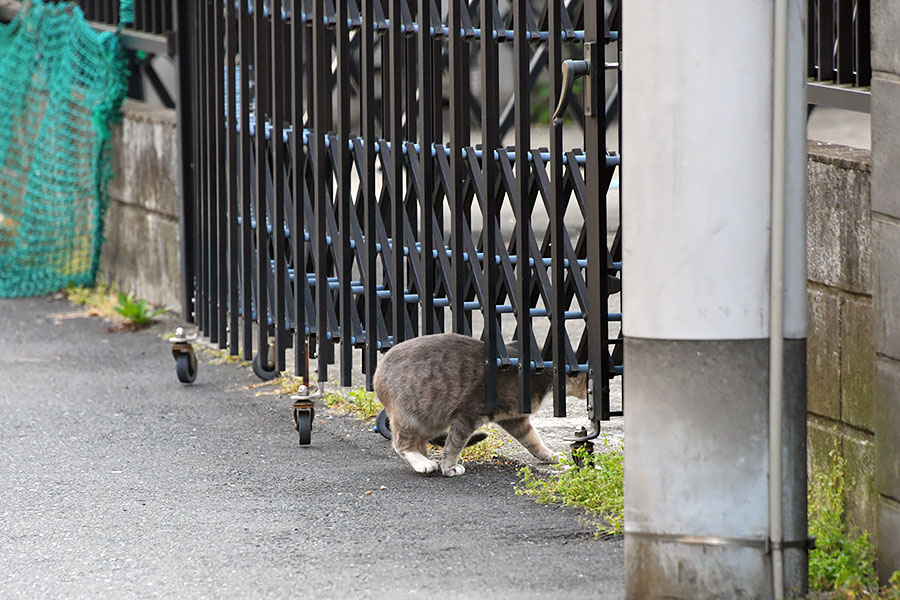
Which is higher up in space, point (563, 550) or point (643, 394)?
point (643, 394)

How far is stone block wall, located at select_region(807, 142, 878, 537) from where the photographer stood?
15.2 ft

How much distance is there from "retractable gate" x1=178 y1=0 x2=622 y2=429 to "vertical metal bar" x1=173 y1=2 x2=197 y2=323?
52 centimetres

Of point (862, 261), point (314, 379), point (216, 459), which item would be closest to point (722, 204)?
point (862, 261)

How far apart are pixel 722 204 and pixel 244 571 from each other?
209 centimetres

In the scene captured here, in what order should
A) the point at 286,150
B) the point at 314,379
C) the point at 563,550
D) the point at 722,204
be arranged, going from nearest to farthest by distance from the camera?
the point at 722,204, the point at 563,550, the point at 286,150, the point at 314,379

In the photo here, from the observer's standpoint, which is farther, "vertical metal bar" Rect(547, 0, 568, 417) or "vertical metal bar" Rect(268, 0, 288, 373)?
"vertical metal bar" Rect(268, 0, 288, 373)

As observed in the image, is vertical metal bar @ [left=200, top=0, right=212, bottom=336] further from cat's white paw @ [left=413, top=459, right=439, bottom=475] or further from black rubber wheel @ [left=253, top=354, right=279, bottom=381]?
cat's white paw @ [left=413, top=459, right=439, bottom=475]

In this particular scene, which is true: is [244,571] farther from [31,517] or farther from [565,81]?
[565,81]

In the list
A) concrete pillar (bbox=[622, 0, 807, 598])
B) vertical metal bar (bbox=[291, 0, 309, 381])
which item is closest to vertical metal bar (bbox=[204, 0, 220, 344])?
vertical metal bar (bbox=[291, 0, 309, 381])

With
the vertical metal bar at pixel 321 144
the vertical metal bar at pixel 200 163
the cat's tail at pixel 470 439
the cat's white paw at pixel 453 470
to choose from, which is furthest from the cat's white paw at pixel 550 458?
the vertical metal bar at pixel 200 163

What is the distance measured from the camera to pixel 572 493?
561 cm

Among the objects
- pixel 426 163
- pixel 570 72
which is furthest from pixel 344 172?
pixel 570 72

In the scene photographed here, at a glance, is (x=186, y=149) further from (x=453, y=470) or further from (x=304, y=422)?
(x=453, y=470)

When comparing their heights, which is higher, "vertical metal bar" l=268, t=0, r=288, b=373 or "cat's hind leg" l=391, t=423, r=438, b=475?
"vertical metal bar" l=268, t=0, r=288, b=373
